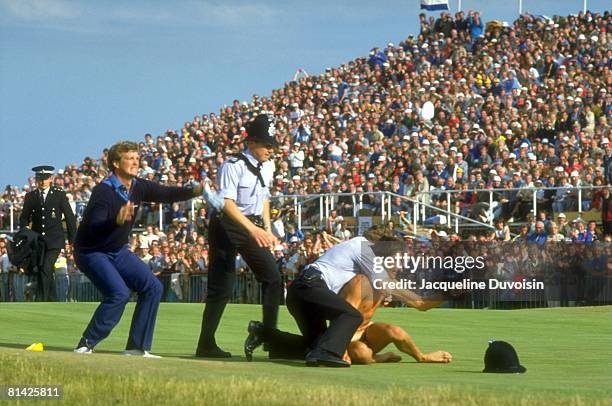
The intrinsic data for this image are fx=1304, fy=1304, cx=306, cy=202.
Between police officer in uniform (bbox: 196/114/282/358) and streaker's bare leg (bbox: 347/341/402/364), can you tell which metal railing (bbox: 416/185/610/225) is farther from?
police officer in uniform (bbox: 196/114/282/358)

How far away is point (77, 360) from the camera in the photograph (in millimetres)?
11320

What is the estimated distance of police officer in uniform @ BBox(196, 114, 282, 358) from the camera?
39.3 feet

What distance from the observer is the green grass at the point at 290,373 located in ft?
30.1

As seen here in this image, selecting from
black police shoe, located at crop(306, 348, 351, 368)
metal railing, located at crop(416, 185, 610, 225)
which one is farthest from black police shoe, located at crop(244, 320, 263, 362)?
metal railing, located at crop(416, 185, 610, 225)

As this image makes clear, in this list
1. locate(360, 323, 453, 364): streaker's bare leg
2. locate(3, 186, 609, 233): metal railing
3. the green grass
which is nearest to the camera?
the green grass

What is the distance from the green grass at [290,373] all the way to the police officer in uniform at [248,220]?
2.49 ft

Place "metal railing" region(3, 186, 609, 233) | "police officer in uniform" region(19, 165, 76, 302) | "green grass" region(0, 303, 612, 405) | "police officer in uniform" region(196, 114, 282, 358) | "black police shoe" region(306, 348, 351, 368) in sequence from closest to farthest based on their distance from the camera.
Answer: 1. "green grass" region(0, 303, 612, 405)
2. "black police shoe" region(306, 348, 351, 368)
3. "police officer in uniform" region(196, 114, 282, 358)
4. "police officer in uniform" region(19, 165, 76, 302)
5. "metal railing" region(3, 186, 609, 233)

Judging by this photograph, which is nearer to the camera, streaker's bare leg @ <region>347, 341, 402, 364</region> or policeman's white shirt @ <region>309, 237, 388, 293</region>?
policeman's white shirt @ <region>309, 237, 388, 293</region>

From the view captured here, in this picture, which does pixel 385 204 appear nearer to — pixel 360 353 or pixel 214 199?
pixel 360 353

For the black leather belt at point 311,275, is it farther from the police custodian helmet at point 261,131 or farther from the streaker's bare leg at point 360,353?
the police custodian helmet at point 261,131

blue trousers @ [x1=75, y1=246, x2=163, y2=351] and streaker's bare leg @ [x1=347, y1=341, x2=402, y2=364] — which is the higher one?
A: blue trousers @ [x1=75, y1=246, x2=163, y2=351]

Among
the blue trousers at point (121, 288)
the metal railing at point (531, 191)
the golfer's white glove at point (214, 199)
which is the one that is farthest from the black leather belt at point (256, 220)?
the metal railing at point (531, 191)

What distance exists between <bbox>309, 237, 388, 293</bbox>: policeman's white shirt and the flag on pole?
36336mm

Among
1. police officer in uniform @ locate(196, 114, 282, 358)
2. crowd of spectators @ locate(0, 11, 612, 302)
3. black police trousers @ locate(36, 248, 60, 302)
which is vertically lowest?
black police trousers @ locate(36, 248, 60, 302)
